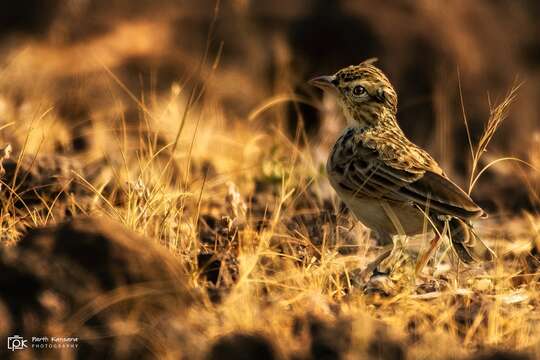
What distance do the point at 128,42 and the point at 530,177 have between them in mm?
→ 6061

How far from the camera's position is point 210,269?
18.8 ft

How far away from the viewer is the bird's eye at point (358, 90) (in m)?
6.99

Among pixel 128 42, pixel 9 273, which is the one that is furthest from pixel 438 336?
pixel 128 42

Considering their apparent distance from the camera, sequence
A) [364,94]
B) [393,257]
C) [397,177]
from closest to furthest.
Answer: [397,177], [393,257], [364,94]

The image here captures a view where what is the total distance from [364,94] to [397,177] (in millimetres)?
913

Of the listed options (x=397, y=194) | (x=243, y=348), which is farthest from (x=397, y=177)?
(x=243, y=348)

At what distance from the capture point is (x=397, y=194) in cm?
617

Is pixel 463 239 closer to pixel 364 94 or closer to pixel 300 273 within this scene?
pixel 300 273

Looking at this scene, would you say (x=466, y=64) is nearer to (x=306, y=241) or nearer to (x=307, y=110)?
(x=307, y=110)

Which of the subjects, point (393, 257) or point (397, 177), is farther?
point (393, 257)

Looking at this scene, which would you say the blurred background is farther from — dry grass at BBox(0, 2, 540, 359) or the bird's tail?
the bird's tail

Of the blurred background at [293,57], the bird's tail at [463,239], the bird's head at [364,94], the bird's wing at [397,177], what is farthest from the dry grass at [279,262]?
the blurred background at [293,57]

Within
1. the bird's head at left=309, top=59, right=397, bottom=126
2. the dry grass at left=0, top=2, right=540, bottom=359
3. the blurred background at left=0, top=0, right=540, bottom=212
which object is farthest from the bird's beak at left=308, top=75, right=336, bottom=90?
the blurred background at left=0, top=0, right=540, bottom=212

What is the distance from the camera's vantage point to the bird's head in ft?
22.9
